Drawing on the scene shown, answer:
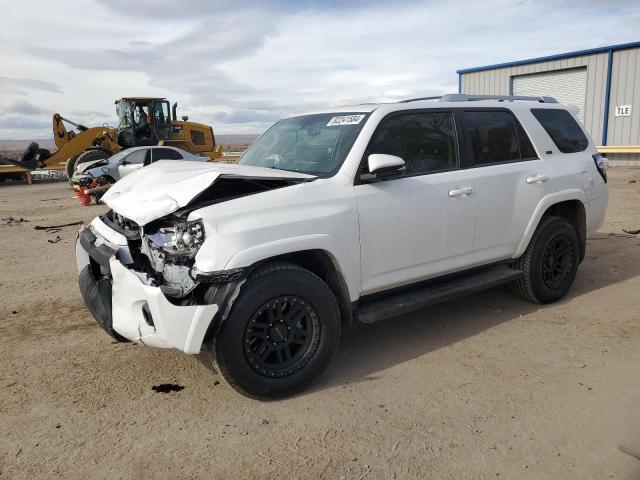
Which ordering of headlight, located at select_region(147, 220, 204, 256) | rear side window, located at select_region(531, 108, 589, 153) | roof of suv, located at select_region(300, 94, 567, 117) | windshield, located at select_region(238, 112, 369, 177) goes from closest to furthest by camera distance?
headlight, located at select_region(147, 220, 204, 256) → windshield, located at select_region(238, 112, 369, 177) → roof of suv, located at select_region(300, 94, 567, 117) → rear side window, located at select_region(531, 108, 589, 153)

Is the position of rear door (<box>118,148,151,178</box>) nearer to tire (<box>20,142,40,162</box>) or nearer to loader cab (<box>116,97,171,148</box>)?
loader cab (<box>116,97,171,148</box>)

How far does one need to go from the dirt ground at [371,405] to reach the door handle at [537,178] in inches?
48.5

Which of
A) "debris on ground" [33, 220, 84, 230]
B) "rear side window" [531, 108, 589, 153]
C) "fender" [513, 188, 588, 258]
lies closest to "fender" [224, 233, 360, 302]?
"fender" [513, 188, 588, 258]

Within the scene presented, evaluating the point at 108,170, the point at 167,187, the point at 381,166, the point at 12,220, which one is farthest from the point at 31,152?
the point at 381,166

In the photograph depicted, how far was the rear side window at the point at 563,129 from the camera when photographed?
5168mm

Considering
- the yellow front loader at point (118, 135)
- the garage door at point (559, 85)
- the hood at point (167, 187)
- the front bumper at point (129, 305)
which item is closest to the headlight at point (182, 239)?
the hood at point (167, 187)

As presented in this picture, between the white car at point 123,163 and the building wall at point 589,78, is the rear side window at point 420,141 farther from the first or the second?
the building wall at point 589,78

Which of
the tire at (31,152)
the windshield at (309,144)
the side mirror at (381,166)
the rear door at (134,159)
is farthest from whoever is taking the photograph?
the tire at (31,152)

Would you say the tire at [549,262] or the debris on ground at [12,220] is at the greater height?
the tire at [549,262]

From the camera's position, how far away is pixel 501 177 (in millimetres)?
4574

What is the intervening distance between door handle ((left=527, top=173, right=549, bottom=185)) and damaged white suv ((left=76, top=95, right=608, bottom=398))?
0.04 ft

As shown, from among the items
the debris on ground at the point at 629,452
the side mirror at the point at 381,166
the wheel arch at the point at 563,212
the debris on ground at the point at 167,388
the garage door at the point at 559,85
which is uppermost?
the garage door at the point at 559,85

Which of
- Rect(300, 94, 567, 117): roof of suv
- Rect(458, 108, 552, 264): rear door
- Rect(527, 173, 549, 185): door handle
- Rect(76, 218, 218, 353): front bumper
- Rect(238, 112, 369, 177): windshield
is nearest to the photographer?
Rect(76, 218, 218, 353): front bumper

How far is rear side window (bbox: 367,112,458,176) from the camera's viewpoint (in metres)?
4.03
